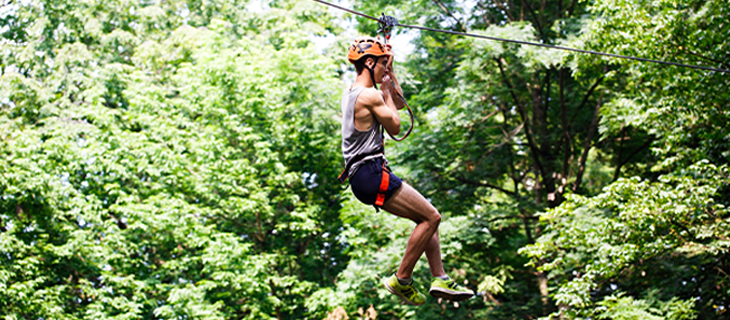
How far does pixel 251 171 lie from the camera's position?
549 inches

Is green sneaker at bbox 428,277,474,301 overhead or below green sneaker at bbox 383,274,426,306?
below

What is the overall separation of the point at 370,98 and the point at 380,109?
9 centimetres

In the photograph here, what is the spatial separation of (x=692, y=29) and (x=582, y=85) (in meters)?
5.63

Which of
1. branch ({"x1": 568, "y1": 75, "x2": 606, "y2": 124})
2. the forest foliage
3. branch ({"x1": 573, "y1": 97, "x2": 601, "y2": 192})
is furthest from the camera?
branch ({"x1": 573, "y1": 97, "x2": 601, "y2": 192})

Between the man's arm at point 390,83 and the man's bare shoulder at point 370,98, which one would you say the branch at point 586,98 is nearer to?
the man's arm at point 390,83

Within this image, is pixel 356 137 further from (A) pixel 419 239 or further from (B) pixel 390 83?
(A) pixel 419 239

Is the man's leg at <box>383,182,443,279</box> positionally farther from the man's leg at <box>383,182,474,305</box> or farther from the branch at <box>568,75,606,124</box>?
the branch at <box>568,75,606,124</box>

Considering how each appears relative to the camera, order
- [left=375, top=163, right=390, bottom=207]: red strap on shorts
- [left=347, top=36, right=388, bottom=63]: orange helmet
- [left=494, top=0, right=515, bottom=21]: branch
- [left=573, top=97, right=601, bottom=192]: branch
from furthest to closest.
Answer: [left=494, top=0, right=515, bottom=21]: branch, [left=573, top=97, right=601, bottom=192]: branch, [left=347, top=36, right=388, bottom=63]: orange helmet, [left=375, top=163, right=390, bottom=207]: red strap on shorts

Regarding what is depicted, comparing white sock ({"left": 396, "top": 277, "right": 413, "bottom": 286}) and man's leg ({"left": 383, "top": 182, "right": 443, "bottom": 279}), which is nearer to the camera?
man's leg ({"left": 383, "top": 182, "right": 443, "bottom": 279})

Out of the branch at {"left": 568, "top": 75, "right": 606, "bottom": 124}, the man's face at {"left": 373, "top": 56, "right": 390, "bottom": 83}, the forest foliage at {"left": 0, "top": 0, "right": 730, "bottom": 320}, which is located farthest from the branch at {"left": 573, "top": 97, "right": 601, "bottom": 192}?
the man's face at {"left": 373, "top": 56, "right": 390, "bottom": 83}

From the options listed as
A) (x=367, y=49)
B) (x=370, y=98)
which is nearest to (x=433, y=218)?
(x=370, y=98)

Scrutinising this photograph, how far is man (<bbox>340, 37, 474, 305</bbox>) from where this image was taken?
12.0 ft

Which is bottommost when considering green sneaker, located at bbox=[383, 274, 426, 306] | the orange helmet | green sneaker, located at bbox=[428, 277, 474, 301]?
green sneaker, located at bbox=[428, 277, 474, 301]

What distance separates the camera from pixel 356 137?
12.2 ft
